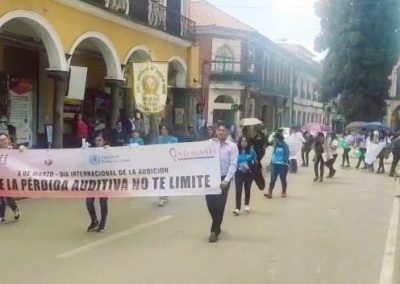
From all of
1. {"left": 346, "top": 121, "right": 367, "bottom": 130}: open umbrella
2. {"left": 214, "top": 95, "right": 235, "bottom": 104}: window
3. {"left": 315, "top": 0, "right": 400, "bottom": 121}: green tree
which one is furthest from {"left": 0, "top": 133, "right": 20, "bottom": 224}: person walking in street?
{"left": 346, "top": 121, "right": 367, "bottom": 130}: open umbrella

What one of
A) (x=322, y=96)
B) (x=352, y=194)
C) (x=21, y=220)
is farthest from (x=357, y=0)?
(x=21, y=220)

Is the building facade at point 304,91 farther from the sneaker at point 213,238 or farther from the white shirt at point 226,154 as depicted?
the sneaker at point 213,238

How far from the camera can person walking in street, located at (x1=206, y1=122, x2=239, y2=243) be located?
970 cm

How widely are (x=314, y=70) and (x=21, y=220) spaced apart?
219ft

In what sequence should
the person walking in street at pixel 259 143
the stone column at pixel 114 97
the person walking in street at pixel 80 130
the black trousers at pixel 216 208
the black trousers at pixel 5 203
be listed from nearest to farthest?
the black trousers at pixel 216 208, the black trousers at pixel 5 203, the person walking in street at pixel 259 143, the person walking in street at pixel 80 130, the stone column at pixel 114 97

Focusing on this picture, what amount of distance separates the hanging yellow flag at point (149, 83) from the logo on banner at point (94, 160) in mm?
5086

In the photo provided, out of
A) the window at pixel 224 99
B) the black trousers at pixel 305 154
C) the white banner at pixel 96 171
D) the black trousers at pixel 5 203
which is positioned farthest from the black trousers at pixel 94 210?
the window at pixel 224 99

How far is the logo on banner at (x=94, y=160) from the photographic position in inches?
424

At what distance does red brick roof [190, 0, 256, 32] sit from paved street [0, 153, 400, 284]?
34.5 meters

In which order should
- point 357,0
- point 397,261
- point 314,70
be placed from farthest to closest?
point 314,70, point 357,0, point 397,261

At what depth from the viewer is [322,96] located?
47625 mm

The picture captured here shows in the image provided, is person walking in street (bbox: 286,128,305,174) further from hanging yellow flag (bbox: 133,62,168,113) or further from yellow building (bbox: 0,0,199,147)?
hanging yellow flag (bbox: 133,62,168,113)

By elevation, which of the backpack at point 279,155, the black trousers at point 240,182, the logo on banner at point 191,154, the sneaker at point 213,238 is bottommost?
the sneaker at point 213,238

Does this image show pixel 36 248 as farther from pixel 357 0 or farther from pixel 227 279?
pixel 357 0
